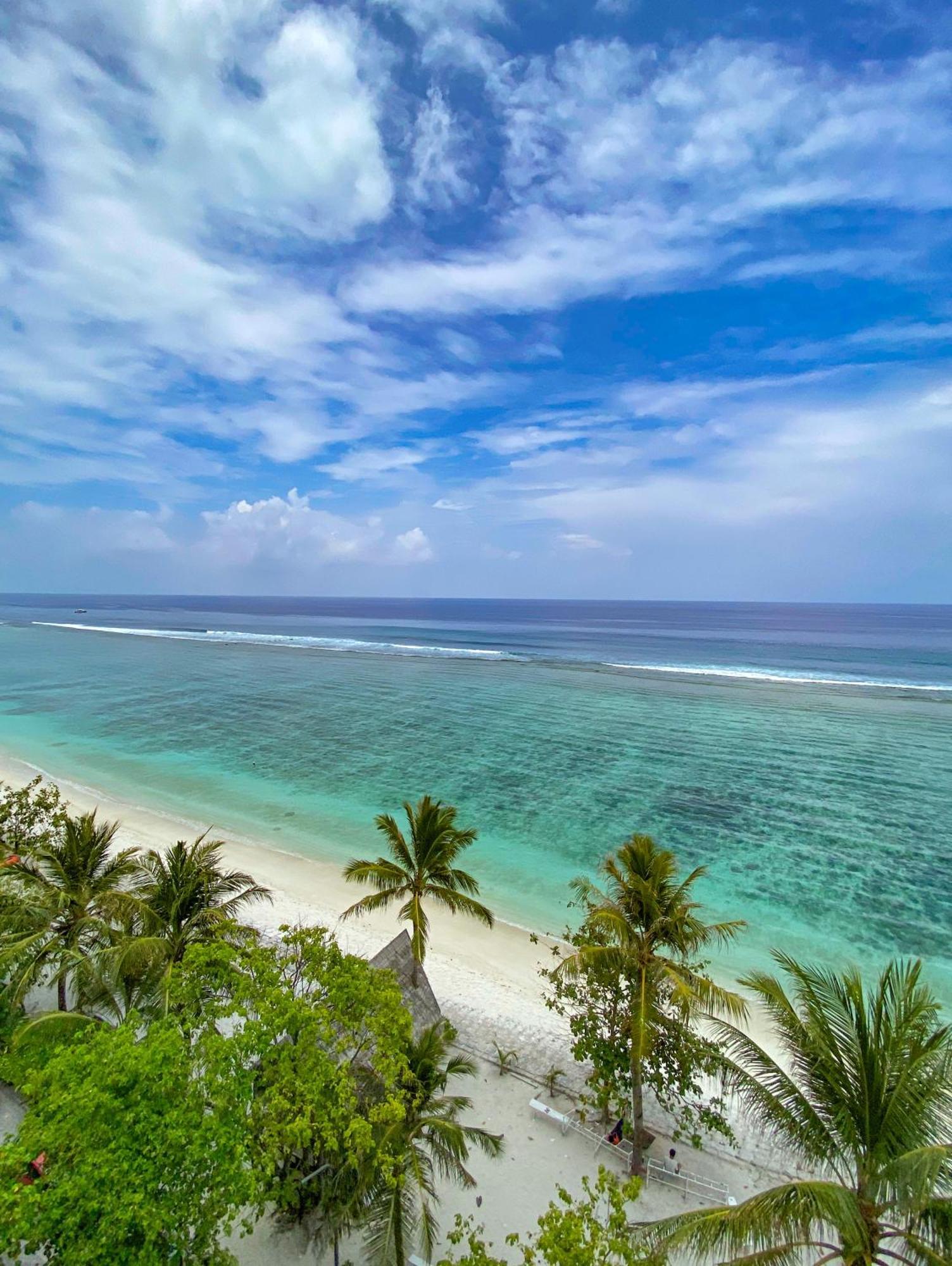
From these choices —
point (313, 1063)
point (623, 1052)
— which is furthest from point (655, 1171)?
point (313, 1063)

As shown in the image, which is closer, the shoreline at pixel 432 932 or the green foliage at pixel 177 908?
the green foliage at pixel 177 908

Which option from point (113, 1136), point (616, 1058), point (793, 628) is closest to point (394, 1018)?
point (113, 1136)

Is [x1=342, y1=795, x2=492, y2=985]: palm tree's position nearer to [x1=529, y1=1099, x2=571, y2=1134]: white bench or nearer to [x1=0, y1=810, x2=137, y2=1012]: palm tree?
[x1=529, y1=1099, x2=571, y2=1134]: white bench

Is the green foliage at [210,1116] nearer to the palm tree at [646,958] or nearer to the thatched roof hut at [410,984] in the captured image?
the thatched roof hut at [410,984]

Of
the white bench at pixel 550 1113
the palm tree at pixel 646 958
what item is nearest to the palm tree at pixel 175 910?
the palm tree at pixel 646 958

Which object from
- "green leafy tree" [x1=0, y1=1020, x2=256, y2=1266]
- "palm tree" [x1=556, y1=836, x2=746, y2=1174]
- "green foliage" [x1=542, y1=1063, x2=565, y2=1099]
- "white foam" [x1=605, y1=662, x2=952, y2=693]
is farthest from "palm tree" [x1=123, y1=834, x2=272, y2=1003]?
"white foam" [x1=605, y1=662, x2=952, y2=693]
